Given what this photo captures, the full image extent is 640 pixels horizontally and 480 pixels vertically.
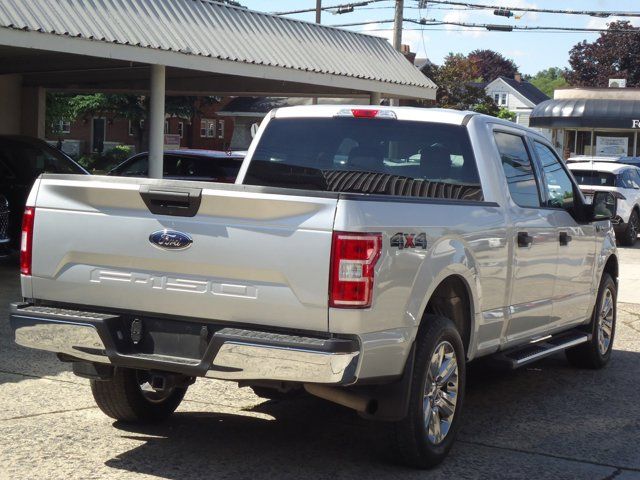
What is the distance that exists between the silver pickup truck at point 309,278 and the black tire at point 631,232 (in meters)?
17.0

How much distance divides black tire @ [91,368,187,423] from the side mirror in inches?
148

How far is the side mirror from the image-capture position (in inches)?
338

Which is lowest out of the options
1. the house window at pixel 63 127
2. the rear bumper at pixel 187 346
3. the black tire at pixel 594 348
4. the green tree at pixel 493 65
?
the black tire at pixel 594 348

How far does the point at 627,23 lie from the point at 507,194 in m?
73.5

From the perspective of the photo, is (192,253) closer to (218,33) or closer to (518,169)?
(518,169)

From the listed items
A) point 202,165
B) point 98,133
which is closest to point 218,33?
point 202,165

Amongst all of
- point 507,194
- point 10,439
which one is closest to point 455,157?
point 507,194

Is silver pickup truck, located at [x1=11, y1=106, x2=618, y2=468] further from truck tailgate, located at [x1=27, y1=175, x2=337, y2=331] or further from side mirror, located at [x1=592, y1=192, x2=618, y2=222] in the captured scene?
side mirror, located at [x1=592, y1=192, x2=618, y2=222]

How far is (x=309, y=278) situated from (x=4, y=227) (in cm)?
941

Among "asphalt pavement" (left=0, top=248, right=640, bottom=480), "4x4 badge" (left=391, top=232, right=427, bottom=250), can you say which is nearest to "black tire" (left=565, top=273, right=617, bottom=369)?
"asphalt pavement" (left=0, top=248, right=640, bottom=480)

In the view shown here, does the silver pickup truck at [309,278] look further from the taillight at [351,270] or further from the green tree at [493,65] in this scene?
the green tree at [493,65]

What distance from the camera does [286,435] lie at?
669cm

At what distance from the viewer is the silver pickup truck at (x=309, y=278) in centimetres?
519

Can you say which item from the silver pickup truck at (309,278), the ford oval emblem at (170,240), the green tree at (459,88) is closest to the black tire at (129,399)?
the silver pickup truck at (309,278)
